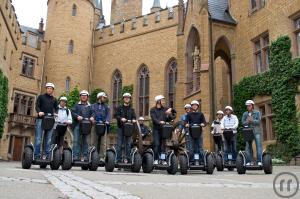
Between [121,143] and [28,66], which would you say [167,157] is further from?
[28,66]

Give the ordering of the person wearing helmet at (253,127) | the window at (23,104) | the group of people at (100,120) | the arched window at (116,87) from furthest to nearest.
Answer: the arched window at (116,87) → the window at (23,104) → the person wearing helmet at (253,127) → the group of people at (100,120)

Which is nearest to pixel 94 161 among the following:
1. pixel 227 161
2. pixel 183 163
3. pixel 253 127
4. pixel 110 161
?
pixel 110 161

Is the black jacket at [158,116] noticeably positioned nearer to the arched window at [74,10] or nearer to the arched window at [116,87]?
the arched window at [116,87]

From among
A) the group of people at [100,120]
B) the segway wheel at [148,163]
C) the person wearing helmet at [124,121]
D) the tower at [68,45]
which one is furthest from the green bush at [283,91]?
the tower at [68,45]

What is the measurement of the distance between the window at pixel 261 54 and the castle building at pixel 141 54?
4 cm

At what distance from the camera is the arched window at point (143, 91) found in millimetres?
30859

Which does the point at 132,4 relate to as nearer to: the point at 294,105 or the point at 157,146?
the point at 294,105

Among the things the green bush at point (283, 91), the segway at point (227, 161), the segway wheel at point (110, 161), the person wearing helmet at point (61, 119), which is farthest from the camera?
the green bush at point (283, 91)

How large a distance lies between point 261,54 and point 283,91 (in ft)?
9.25

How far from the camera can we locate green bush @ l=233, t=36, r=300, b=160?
42.9ft

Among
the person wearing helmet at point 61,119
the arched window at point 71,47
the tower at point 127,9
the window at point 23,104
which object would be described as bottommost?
the person wearing helmet at point 61,119

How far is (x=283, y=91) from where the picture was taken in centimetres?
1363

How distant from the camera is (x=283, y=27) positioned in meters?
14.4

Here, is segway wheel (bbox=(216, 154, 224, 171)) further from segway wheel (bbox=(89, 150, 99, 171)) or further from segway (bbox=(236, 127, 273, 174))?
segway wheel (bbox=(89, 150, 99, 171))
